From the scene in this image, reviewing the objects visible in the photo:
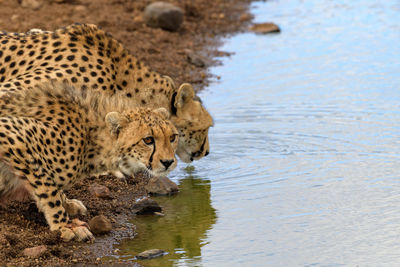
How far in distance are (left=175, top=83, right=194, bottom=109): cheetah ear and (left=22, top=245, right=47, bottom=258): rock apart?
7.85ft

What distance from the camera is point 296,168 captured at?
25.8 feet

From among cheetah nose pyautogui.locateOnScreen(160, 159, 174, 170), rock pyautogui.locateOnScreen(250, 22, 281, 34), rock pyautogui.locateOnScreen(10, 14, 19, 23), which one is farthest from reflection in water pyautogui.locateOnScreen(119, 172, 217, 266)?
rock pyautogui.locateOnScreen(250, 22, 281, 34)

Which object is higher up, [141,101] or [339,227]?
[141,101]

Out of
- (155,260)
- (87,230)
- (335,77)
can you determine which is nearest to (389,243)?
(155,260)

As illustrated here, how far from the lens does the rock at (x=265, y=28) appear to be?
15461mm

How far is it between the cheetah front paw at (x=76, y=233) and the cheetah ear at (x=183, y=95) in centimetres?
190

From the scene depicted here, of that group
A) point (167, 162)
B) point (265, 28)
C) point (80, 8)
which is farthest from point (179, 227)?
point (265, 28)

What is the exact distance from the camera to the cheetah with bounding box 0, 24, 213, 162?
7293 millimetres

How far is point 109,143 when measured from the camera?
6293mm

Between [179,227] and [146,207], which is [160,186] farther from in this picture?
[179,227]

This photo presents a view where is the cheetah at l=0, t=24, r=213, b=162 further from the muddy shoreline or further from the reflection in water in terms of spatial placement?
the muddy shoreline

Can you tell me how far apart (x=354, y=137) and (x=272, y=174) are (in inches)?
54.3

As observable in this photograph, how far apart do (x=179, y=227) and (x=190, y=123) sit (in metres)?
1.47

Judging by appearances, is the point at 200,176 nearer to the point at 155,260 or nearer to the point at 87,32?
the point at 87,32
